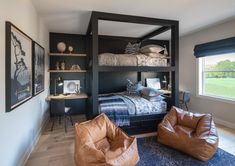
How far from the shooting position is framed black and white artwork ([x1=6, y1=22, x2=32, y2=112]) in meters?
1.63

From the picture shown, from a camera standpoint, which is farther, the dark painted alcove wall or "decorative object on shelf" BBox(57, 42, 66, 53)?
the dark painted alcove wall

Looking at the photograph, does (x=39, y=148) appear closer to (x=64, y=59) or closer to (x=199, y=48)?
(x=64, y=59)

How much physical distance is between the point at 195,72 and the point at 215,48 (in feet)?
2.98

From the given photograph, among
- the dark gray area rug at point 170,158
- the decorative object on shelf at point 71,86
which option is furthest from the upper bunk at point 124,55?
the decorative object on shelf at point 71,86

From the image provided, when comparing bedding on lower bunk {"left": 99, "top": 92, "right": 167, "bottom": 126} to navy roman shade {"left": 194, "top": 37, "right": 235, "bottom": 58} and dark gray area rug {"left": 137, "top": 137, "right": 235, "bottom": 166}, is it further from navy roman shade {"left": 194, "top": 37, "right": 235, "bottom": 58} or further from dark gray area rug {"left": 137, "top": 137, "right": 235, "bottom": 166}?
navy roman shade {"left": 194, "top": 37, "right": 235, "bottom": 58}

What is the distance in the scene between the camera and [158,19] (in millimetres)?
3250

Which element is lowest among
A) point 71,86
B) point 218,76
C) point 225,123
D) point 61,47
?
point 225,123

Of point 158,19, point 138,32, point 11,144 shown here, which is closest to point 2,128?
point 11,144

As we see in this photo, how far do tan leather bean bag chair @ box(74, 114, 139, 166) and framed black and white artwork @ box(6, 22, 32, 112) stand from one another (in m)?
0.81

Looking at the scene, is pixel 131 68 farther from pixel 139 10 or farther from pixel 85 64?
pixel 85 64

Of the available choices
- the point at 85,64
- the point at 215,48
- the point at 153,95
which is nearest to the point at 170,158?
the point at 153,95

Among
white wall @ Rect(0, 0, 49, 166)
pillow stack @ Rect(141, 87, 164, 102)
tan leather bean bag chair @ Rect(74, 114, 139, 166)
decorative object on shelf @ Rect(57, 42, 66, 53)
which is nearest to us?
white wall @ Rect(0, 0, 49, 166)

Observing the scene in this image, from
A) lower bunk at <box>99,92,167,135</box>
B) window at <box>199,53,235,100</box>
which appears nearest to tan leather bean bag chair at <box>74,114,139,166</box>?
lower bunk at <box>99,92,167,135</box>

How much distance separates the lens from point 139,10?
112 inches
